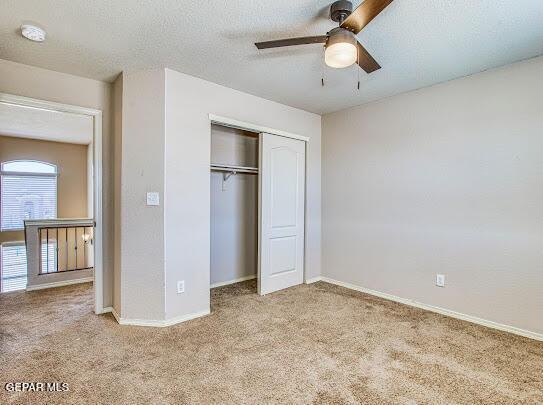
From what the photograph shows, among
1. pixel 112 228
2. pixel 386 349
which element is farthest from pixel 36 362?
pixel 386 349

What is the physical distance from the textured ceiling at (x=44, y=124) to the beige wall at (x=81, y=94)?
1.08m

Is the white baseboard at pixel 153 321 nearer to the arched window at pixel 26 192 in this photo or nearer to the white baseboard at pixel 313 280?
the white baseboard at pixel 313 280

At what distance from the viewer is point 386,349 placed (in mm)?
2400

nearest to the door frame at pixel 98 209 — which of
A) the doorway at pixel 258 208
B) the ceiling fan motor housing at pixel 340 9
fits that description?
the doorway at pixel 258 208

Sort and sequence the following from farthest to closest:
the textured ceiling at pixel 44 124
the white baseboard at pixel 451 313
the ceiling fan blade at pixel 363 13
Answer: the textured ceiling at pixel 44 124
the white baseboard at pixel 451 313
the ceiling fan blade at pixel 363 13

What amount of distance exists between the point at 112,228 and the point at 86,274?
1.80 metres

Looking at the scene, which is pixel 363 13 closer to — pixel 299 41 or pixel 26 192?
pixel 299 41

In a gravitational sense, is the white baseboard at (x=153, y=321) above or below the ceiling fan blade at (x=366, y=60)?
below


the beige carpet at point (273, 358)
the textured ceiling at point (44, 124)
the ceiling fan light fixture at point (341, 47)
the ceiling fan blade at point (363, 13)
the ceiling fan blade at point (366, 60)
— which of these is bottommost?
the beige carpet at point (273, 358)

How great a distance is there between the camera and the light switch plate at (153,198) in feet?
9.21

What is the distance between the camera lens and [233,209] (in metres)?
4.22

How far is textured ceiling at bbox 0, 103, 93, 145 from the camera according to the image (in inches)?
173

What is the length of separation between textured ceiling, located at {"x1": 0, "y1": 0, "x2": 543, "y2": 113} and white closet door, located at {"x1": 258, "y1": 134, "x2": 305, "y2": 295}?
3.24 ft

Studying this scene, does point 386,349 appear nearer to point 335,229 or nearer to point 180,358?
point 180,358
